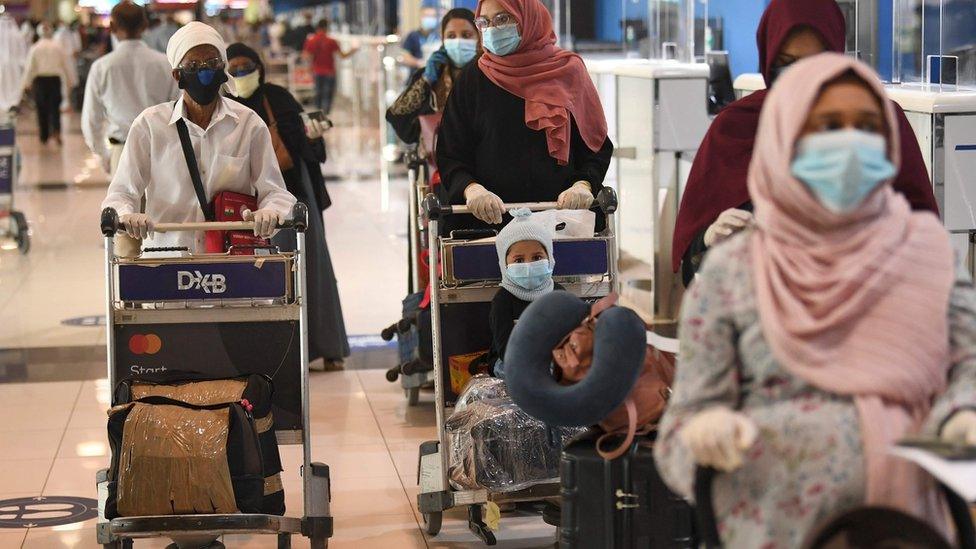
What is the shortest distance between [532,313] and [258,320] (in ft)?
3.69

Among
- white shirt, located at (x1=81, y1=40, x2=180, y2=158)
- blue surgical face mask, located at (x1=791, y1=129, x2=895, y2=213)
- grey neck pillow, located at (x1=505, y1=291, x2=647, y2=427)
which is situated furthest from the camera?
white shirt, located at (x1=81, y1=40, x2=180, y2=158)

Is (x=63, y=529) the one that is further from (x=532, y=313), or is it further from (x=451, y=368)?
(x=532, y=313)

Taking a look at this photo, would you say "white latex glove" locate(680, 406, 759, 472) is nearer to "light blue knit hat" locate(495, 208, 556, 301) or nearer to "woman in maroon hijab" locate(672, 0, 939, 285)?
"woman in maroon hijab" locate(672, 0, 939, 285)

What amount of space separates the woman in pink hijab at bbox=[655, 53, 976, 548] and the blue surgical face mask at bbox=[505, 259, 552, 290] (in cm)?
200

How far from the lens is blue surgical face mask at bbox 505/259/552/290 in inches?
177

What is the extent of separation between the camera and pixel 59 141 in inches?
858

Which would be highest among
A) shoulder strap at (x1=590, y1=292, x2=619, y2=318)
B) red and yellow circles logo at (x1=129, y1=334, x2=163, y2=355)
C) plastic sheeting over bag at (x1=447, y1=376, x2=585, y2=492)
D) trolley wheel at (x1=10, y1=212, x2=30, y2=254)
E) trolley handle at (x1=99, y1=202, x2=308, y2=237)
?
trolley handle at (x1=99, y1=202, x2=308, y2=237)

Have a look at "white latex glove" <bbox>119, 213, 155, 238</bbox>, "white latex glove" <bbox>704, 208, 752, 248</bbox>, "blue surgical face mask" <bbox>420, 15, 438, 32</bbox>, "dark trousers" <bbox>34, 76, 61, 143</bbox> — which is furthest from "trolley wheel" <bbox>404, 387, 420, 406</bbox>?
"dark trousers" <bbox>34, 76, 61, 143</bbox>

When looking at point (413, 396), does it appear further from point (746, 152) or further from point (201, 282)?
point (746, 152)

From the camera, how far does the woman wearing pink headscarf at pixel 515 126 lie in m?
4.97

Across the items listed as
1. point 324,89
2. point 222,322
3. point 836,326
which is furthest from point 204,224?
point 324,89

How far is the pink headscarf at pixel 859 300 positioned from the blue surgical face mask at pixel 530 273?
2068 millimetres

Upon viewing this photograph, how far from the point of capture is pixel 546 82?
5070 millimetres

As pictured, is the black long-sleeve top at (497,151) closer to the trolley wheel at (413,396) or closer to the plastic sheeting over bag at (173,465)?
the plastic sheeting over bag at (173,465)
